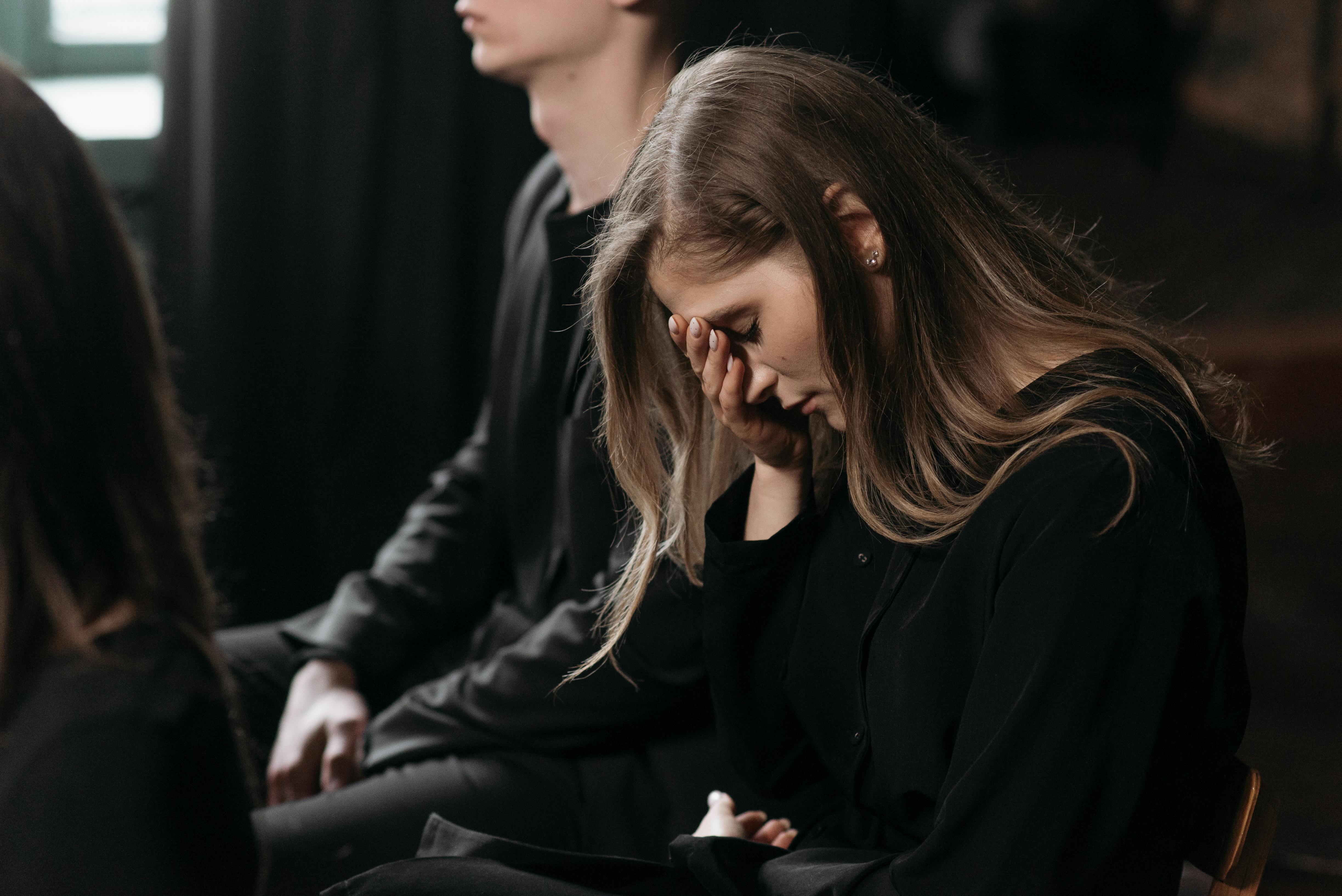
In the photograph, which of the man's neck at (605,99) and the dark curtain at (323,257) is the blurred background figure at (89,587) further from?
the dark curtain at (323,257)

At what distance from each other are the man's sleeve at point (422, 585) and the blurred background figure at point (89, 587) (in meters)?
0.88

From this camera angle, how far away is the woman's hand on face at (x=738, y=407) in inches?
37.4

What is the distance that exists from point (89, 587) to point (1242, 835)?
0.75 meters

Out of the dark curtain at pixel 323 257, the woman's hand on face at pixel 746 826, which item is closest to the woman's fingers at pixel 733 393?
the woman's hand on face at pixel 746 826

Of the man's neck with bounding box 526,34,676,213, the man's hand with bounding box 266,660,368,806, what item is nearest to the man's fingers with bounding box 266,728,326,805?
the man's hand with bounding box 266,660,368,806

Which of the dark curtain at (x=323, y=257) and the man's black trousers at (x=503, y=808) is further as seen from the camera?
the dark curtain at (x=323, y=257)

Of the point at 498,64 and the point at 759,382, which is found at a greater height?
the point at 498,64

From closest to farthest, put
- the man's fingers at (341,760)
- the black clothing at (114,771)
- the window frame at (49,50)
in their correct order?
the black clothing at (114,771)
the man's fingers at (341,760)
the window frame at (49,50)

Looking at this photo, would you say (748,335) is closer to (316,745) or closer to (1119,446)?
(1119,446)

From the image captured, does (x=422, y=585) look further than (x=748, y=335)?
Yes

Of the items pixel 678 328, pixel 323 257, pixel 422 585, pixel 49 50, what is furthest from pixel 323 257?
pixel 678 328

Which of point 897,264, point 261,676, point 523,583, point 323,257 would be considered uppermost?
point 897,264

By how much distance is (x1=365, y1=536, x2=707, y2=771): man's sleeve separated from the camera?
3.96 feet

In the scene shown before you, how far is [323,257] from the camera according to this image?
7.45ft
